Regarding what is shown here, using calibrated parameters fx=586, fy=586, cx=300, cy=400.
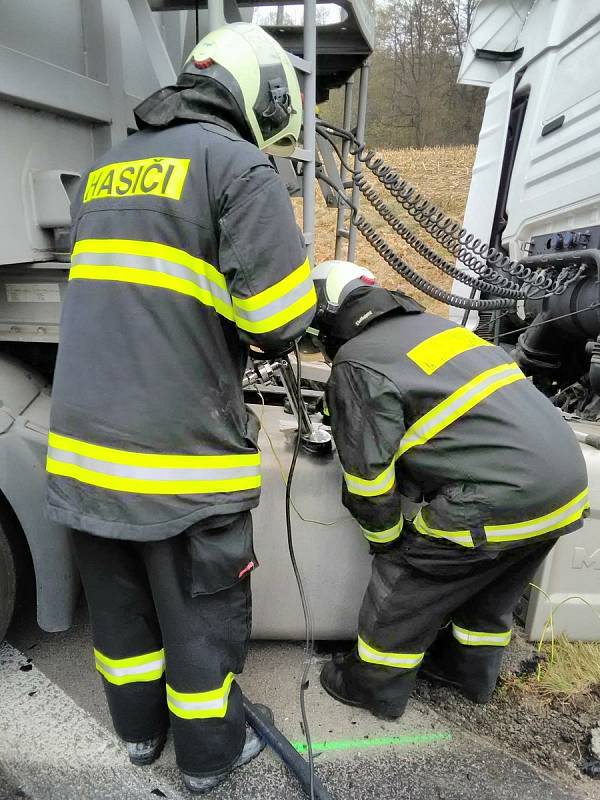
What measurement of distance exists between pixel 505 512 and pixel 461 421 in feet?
0.97

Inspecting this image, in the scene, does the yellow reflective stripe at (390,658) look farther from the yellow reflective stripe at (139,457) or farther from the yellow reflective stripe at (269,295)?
the yellow reflective stripe at (269,295)

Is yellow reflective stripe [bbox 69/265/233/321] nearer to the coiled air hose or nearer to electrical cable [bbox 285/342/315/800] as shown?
electrical cable [bbox 285/342/315/800]

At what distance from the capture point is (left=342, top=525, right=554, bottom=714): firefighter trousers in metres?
1.85

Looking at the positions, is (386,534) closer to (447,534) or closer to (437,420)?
(447,534)

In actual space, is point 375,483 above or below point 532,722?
above

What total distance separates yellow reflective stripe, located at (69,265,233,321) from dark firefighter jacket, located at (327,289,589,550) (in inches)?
21.6

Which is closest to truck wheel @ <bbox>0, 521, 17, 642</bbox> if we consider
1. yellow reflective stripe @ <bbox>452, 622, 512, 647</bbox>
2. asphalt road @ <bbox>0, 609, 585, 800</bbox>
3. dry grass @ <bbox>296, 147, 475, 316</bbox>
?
asphalt road @ <bbox>0, 609, 585, 800</bbox>

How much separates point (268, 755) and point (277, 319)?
4.54ft

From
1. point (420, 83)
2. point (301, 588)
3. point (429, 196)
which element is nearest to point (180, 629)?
point (301, 588)

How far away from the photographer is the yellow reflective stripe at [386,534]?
185 cm

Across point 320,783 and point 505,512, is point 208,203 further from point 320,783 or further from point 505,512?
point 320,783

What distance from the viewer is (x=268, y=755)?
1841mm

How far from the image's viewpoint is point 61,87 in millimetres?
1742

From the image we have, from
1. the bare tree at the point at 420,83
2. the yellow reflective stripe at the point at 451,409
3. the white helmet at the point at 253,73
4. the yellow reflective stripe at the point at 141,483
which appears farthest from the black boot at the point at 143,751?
the bare tree at the point at 420,83
